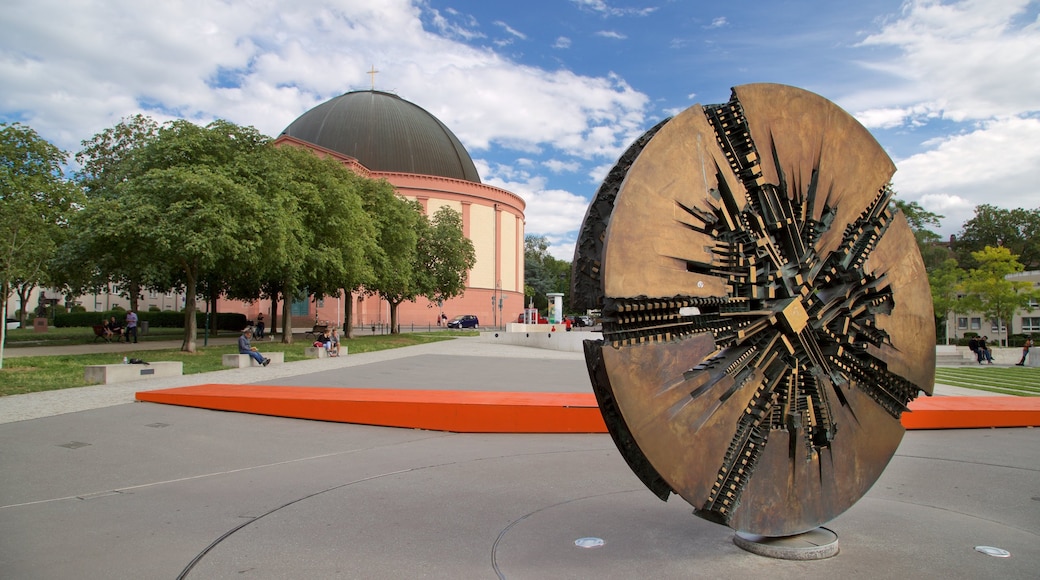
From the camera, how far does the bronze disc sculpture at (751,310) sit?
421 cm

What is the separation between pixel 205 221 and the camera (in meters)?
21.8

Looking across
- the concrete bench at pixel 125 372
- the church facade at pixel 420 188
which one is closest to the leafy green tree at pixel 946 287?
the church facade at pixel 420 188

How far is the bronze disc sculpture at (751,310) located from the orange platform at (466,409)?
5367 millimetres

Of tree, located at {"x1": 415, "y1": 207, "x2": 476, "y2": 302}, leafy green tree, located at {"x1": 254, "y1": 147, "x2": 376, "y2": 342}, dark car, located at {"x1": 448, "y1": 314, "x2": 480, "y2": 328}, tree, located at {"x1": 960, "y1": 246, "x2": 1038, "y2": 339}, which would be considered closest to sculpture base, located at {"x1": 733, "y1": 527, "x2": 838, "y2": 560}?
leafy green tree, located at {"x1": 254, "y1": 147, "x2": 376, "y2": 342}

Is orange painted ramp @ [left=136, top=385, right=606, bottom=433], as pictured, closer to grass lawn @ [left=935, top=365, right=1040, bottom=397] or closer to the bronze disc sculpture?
the bronze disc sculpture

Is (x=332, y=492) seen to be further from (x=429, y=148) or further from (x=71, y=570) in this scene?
(x=429, y=148)

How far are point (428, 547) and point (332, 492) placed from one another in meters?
2.13

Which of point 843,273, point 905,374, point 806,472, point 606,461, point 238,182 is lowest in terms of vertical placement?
point 606,461

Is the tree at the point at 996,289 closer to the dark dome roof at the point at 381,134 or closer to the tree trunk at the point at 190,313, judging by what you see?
the tree trunk at the point at 190,313

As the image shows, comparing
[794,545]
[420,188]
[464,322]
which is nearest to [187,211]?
[794,545]

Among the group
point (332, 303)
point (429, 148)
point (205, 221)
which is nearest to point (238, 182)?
point (205, 221)

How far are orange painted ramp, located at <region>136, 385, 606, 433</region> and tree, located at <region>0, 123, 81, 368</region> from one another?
33.0 ft

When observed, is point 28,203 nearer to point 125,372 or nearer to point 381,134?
point 125,372

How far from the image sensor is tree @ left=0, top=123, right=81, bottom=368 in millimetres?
18016
